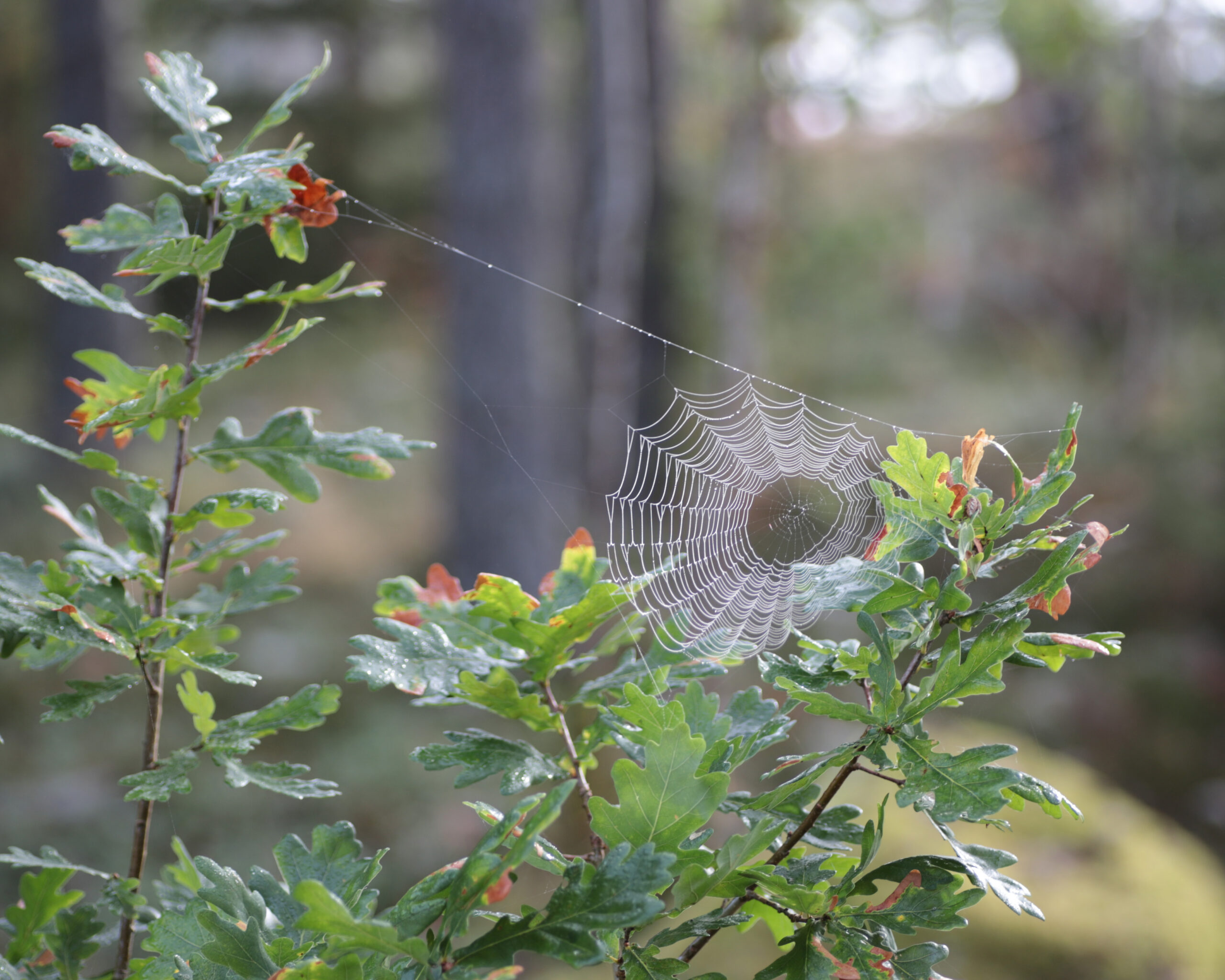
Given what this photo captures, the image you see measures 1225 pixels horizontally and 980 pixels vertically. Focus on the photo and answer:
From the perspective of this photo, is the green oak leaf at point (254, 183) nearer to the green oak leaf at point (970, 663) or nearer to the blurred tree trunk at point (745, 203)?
the green oak leaf at point (970, 663)

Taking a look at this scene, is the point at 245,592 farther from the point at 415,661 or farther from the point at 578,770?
the point at 578,770

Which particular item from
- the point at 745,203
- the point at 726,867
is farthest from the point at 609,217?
the point at 726,867

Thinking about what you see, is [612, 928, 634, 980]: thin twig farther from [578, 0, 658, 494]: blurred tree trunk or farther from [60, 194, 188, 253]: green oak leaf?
[578, 0, 658, 494]: blurred tree trunk

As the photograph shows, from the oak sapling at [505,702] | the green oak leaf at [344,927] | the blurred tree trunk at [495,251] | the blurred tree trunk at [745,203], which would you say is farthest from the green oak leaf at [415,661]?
the blurred tree trunk at [745,203]

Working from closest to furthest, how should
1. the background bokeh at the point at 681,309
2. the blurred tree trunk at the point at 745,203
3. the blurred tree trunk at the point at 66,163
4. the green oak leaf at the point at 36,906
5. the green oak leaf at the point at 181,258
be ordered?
the green oak leaf at the point at 181,258, the green oak leaf at the point at 36,906, the background bokeh at the point at 681,309, the blurred tree trunk at the point at 66,163, the blurred tree trunk at the point at 745,203

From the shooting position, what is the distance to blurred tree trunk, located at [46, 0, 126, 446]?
21.4 ft

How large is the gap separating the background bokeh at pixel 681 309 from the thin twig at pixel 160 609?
→ 22.4 inches

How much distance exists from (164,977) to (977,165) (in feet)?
45.6

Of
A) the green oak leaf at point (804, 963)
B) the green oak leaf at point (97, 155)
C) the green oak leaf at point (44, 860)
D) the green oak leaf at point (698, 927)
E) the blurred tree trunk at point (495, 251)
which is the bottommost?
the green oak leaf at point (44, 860)

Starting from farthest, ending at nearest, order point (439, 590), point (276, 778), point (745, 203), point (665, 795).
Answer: point (745, 203) → point (439, 590) → point (276, 778) → point (665, 795)

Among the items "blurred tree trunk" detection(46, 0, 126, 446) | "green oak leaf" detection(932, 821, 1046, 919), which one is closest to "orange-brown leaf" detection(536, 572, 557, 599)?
"green oak leaf" detection(932, 821, 1046, 919)

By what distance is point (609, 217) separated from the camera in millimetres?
6035

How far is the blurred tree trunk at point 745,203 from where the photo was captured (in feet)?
24.4

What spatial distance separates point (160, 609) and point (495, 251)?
4.45 m
